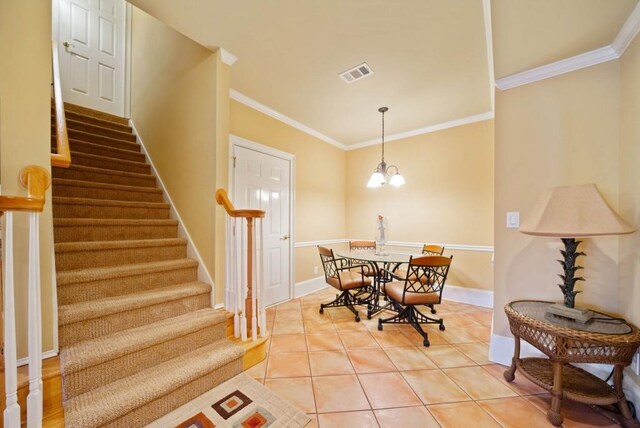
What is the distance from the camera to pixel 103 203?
7.91 feet

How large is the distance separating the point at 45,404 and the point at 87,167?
2.29 m

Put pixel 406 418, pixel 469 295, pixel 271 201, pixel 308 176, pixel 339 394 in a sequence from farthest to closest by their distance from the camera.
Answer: pixel 308 176 < pixel 469 295 < pixel 271 201 < pixel 339 394 < pixel 406 418

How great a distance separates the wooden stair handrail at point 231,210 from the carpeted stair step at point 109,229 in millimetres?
807

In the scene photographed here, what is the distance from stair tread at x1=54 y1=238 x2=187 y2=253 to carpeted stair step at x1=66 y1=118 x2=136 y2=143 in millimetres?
1965

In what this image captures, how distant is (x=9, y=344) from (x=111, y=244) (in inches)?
45.7

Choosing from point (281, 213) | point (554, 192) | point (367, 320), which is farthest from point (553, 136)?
point (281, 213)

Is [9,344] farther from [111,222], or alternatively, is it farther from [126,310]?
[111,222]

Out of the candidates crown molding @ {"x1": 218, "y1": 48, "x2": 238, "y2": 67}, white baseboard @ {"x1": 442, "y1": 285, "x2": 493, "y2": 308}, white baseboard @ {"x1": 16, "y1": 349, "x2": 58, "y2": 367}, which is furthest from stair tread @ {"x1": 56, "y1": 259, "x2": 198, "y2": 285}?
white baseboard @ {"x1": 442, "y1": 285, "x2": 493, "y2": 308}

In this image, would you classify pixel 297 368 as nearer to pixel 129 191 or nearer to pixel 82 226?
pixel 82 226

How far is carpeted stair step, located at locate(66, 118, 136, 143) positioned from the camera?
3.04 m

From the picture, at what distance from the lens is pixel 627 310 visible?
1579mm

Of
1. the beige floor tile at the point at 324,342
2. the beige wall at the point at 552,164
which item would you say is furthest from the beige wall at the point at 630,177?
the beige floor tile at the point at 324,342

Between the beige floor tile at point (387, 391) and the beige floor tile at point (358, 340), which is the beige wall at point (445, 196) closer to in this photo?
the beige floor tile at point (358, 340)

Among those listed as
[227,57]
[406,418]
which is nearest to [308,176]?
[227,57]
